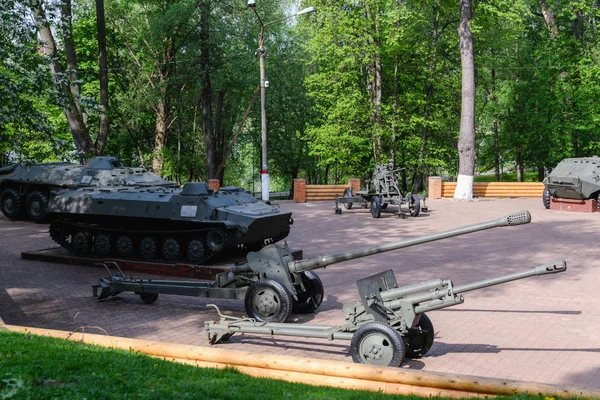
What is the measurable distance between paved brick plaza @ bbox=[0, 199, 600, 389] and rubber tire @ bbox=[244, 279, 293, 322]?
0.31 meters

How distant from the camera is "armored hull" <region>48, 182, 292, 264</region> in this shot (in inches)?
557

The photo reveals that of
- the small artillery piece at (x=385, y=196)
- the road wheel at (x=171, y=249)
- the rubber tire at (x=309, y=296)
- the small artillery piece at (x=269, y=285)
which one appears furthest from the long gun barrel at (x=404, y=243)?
the small artillery piece at (x=385, y=196)

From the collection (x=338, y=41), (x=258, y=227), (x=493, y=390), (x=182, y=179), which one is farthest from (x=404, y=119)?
(x=493, y=390)

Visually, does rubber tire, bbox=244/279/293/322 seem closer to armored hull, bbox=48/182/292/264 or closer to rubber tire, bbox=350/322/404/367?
rubber tire, bbox=350/322/404/367

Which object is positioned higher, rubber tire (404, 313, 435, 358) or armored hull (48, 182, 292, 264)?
armored hull (48, 182, 292, 264)

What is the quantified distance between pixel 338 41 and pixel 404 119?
5.41 metres

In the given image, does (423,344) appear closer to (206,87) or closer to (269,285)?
(269,285)

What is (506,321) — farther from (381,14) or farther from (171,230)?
(381,14)

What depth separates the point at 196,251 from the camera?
14.4 meters

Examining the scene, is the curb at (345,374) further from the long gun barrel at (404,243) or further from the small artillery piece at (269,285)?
the small artillery piece at (269,285)

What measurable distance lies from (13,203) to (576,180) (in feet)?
62.7

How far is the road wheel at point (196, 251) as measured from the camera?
47.0 ft

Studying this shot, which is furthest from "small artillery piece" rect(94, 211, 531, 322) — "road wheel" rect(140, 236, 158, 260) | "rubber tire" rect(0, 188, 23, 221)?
"rubber tire" rect(0, 188, 23, 221)

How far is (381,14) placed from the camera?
32.8m
